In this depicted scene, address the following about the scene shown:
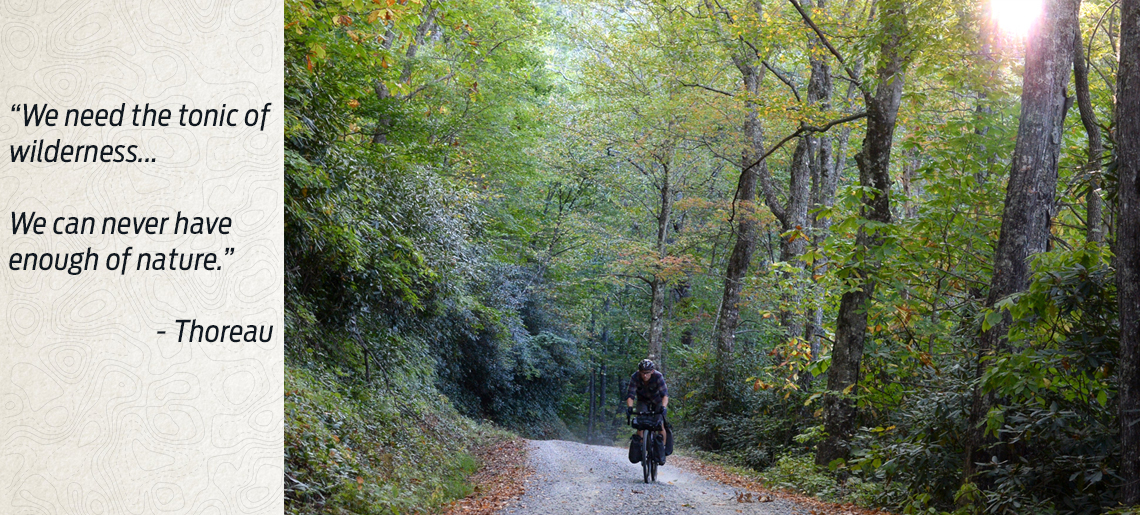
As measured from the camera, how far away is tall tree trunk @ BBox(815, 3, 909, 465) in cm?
842

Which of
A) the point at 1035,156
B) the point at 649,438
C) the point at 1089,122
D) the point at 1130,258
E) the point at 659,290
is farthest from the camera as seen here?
the point at 659,290

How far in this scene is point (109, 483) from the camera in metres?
3.71

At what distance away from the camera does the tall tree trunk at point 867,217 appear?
842 cm

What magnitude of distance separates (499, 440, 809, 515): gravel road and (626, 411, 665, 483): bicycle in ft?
0.62

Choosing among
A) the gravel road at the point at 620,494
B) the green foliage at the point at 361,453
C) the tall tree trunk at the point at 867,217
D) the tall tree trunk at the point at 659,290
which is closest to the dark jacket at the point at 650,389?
the gravel road at the point at 620,494

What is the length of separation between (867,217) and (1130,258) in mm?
4889

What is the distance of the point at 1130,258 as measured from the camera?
4.84 metres

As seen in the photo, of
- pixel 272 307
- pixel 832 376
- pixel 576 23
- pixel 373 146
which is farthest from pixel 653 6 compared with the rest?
pixel 272 307

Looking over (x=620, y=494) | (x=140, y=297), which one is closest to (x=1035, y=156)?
(x=620, y=494)

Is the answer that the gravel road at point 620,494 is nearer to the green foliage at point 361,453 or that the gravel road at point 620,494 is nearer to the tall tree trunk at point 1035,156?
the green foliage at point 361,453

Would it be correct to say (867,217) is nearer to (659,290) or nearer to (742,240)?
(742,240)

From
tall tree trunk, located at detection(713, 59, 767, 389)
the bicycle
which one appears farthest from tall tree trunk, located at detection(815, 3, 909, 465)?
tall tree trunk, located at detection(713, 59, 767, 389)

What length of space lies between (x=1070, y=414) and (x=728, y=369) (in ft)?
39.8

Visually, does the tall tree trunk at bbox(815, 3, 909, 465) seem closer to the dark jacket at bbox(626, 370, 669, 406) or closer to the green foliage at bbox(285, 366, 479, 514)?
the dark jacket at bbox(626, 370, 669, 406)
